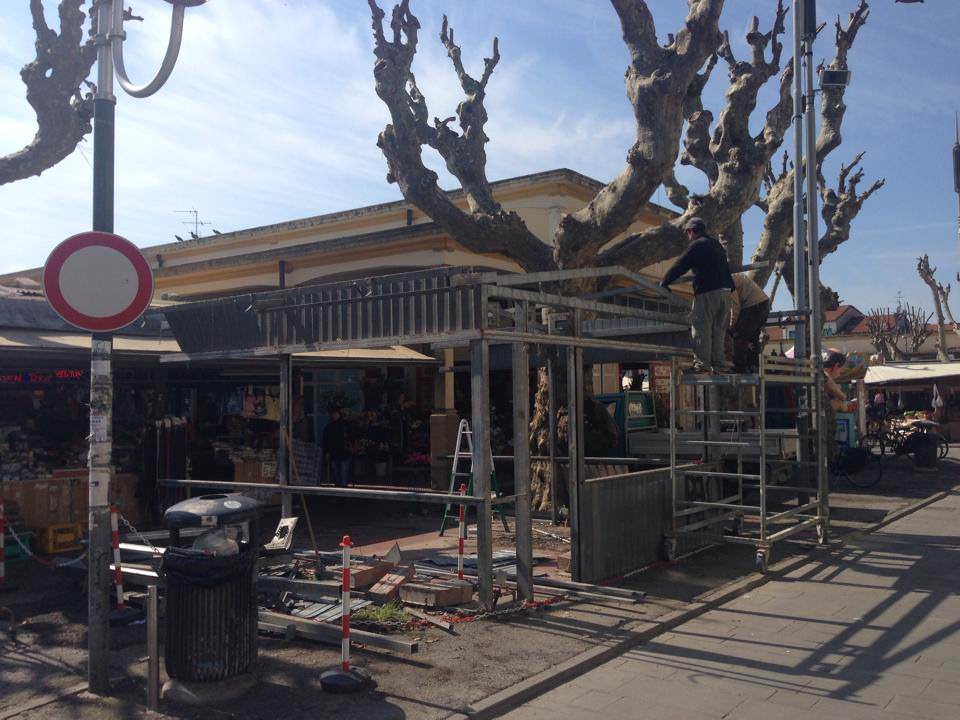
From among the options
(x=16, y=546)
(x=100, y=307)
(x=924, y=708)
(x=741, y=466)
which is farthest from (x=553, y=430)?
(x=100, y=307)

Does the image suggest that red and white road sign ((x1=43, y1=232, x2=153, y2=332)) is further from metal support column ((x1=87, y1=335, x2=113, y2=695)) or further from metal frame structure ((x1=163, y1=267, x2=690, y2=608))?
metal frame structure ((x1=163, y1=267, x2=690, y2=608))

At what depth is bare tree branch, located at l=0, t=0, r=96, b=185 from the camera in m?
11.5

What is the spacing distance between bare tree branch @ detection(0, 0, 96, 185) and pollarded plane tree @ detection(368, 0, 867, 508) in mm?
4178

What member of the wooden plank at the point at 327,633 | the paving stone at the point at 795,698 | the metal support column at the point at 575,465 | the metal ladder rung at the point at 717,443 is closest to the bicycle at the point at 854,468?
the metal ladder rung at the point at 717,443

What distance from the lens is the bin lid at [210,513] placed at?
5883mm

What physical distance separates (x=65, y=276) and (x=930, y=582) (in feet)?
28.1

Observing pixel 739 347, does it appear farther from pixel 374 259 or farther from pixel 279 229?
pixel 279 229

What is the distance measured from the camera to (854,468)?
17.6 metres

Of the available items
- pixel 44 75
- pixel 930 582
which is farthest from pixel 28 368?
pixel 930 582

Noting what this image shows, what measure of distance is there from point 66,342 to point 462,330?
5.98 m

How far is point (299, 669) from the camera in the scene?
5957 mm

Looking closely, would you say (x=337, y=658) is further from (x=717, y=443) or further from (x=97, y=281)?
(x=717, y=443)

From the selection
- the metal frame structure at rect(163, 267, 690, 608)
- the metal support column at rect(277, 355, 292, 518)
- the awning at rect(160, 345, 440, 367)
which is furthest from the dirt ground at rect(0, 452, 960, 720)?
the awning at rect(160, 345, 440, 367)

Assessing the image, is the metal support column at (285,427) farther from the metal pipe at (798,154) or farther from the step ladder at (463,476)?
the metal pipe at (798,154)
